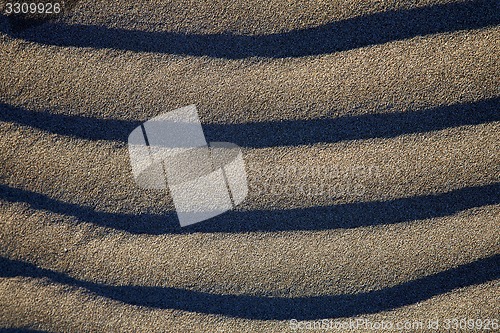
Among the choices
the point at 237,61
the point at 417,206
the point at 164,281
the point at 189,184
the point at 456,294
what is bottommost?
the point at 456,294

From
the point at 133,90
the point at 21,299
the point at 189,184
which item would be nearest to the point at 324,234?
the point at 189,184

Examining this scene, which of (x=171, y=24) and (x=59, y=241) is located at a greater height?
(x=171, y=24)

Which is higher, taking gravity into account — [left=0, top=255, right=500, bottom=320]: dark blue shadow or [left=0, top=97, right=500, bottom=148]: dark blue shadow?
[left=0, top=97, right=500, bottom=148]: dark blue shadow

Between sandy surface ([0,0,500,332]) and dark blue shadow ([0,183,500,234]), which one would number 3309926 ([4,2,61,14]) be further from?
dark blue shadow ([0,183,500,234])

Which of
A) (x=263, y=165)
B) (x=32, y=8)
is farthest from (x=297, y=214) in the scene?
(x=32, y=8)

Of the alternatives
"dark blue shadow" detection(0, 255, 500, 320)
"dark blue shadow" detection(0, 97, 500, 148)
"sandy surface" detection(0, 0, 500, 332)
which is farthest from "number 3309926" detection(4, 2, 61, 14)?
"dark blue shadow" detection(0, 255, 500, 320)

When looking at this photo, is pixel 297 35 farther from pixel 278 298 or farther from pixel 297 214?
pixel 278 298

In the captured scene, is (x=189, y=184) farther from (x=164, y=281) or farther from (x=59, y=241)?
(x=59, y=241)
